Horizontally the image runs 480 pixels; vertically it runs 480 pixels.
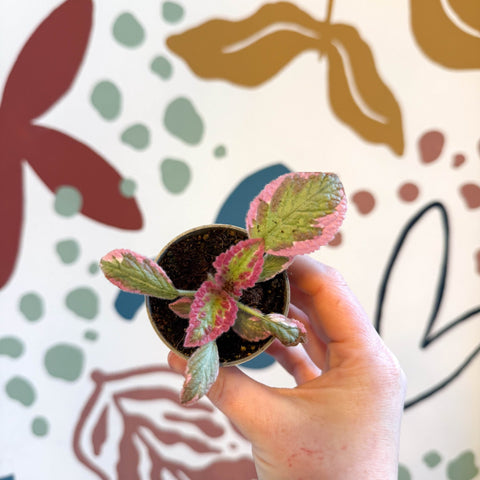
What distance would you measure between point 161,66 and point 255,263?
A: 1.90ft

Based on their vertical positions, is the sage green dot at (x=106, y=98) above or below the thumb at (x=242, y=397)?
above

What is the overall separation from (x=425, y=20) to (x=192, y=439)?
941 millimetres

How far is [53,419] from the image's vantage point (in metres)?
0.84

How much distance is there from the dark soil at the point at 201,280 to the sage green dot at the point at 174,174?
376 millimetres

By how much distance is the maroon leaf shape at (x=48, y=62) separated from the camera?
32.4 inches

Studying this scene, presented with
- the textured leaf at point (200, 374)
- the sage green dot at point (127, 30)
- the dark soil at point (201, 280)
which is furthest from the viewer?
the sage green dot at point (127, 30)

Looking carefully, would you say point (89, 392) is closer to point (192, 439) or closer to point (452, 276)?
point (192, 439)

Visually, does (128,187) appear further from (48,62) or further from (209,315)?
(209,315)

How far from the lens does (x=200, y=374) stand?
0.38m

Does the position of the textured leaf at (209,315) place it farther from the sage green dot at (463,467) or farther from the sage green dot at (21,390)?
the sage green dot at (463,467)

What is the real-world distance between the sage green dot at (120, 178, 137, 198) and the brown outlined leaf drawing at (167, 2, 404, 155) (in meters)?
0.25

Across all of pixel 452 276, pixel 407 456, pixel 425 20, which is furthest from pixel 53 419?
pixel 425 20

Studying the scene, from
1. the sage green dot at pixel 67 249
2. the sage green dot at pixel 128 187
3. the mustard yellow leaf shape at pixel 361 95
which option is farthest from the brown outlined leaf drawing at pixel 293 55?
the sage green dot at pixel 67 249

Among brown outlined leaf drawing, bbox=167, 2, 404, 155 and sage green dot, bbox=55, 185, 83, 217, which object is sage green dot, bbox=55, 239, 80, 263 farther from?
brown outlined leaf drawing, bbox=167, 2, 404, 155
